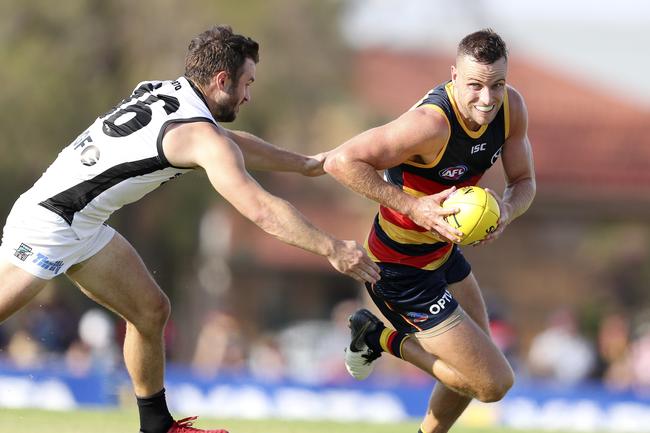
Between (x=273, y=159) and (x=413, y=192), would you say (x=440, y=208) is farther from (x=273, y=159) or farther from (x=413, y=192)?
(x=273, y=159)

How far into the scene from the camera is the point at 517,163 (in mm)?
8125

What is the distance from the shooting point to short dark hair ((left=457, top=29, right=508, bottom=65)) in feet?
24.5

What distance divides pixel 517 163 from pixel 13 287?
3.31 metres

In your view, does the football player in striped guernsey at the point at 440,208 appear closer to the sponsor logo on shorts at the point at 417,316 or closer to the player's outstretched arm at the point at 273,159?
the sponsor logo on shorts at the point at 417,316

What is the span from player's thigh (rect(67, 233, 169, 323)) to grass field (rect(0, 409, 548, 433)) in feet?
5.85

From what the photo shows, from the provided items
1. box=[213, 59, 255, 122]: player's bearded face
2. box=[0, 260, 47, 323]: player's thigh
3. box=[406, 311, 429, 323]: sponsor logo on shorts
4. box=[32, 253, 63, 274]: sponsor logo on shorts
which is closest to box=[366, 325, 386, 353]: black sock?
box=[406, 311, 429, 323]: sponsor logo on shorts

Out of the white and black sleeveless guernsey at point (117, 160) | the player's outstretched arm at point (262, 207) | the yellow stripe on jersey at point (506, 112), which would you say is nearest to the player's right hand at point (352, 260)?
the player's outstretched arm at point (262, 207)

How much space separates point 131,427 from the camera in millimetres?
10219

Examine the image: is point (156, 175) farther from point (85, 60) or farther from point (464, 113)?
point (85, 60)

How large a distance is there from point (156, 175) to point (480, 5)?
20518mm

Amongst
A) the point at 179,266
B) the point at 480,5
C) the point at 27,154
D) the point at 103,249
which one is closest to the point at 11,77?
the point at 27,154

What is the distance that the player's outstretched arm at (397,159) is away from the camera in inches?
293

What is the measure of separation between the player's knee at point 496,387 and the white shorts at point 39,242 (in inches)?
106

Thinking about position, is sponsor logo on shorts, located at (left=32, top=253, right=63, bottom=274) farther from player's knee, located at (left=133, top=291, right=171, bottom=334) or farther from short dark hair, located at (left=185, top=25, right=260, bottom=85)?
short dark hair, located at (left=185, top=25, right=260, bottom=85)
